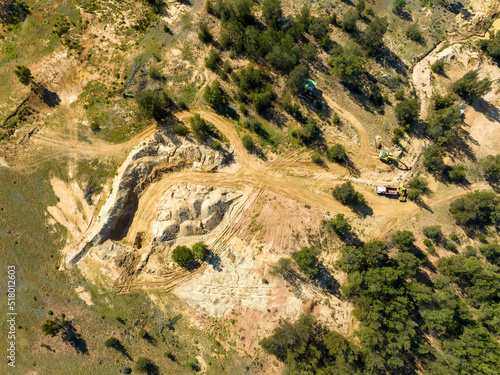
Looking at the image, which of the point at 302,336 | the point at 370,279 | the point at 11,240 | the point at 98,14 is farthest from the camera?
the point at 98,14

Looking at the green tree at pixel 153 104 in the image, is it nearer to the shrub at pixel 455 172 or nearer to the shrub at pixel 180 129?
the shrub at pixel 180 129

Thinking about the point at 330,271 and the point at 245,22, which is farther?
the point at 245,22

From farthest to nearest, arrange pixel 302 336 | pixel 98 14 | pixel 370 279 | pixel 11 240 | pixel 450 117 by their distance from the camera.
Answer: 1. pixel 98 14
2. pixel 450 117
3. pixel 11 240
4. pixel 370 279
5. pixel 302 336

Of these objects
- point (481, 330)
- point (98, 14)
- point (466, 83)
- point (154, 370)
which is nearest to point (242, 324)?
point (154, 370)

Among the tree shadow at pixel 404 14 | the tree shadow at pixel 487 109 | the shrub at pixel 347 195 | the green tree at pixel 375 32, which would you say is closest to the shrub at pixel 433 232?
the shrub at pixel 347 195

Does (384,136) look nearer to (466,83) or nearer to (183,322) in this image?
(466,83)

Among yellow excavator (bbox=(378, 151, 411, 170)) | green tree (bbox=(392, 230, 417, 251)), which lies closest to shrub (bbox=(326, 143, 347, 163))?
yellow excavator (bbox=(378, 151, 411, 170))

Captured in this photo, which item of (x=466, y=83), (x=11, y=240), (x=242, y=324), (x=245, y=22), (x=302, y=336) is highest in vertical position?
(x=466, y=83)
